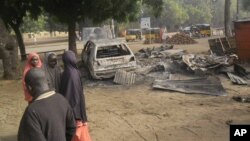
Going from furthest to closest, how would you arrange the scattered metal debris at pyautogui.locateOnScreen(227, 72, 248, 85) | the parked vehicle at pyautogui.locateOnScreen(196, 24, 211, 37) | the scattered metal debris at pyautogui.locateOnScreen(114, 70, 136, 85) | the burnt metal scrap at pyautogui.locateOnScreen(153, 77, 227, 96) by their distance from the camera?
1. the parked vehicle at pyautogui.locateOnScreen(196, 24, 211, 37)
2. the scattered metal debris at pyautogui.locateOnScreen(114, 70, 136, 85)
3. the scattered metal debris at pyautogui.locateOnScreen(227, 72, 248, 85)
4. the burnt metal scrap at pyautogui.locateOnScreen(153, 77, 227, 96)

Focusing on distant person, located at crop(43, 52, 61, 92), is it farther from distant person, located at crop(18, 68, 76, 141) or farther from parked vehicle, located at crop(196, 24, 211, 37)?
parked vehicle, located at crop(196, 24, 211, 37)

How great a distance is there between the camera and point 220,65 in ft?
49.1

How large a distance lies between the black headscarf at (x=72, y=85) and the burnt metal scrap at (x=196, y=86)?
21.9ft

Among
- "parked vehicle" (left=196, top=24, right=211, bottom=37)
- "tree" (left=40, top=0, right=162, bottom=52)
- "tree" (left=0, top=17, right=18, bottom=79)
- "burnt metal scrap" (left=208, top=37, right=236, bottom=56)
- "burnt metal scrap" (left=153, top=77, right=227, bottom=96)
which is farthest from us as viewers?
"parked vehicle" (left=196, top=24, right=211, bottom=37)

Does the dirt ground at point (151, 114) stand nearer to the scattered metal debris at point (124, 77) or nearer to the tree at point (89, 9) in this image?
the scattered metal debris at point (124, 77)

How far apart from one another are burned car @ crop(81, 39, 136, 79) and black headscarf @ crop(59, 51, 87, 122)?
28.7 ft

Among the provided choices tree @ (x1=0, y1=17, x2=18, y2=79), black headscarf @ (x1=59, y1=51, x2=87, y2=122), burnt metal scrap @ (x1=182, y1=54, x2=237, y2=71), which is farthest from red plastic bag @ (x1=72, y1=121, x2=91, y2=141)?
tree @ (x1=0, y1=17, x2=18, y2=79)

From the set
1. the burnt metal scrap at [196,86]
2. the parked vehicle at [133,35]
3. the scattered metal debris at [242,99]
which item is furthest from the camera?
the parked vehicle at [133,35]

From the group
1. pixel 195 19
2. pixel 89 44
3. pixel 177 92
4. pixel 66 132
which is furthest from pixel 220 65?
pixel 195 19

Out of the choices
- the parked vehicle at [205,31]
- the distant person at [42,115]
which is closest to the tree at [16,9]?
the distant person at [42,115]

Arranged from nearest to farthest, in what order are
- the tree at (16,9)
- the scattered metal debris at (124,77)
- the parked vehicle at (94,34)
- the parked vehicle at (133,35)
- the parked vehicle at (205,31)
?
the scattered metal debris at (124,77)
the tree at (16,9)
the parked vehicle at (94,34)
the parked vehicle at (133,35)
the parked vehicle at (205,31)

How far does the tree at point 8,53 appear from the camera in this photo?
1673 centimetres

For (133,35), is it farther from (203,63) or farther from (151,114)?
(151,114)

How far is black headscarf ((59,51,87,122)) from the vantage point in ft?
18.3
